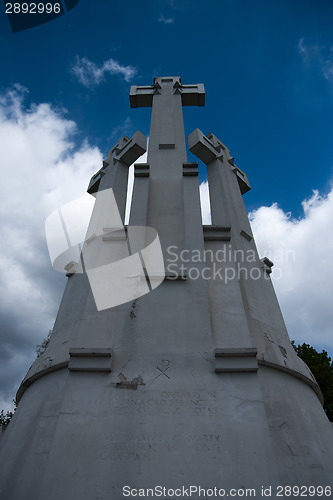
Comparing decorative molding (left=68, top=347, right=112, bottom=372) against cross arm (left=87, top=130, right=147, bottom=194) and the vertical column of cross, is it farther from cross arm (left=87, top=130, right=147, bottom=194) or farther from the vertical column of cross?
cross arm (left=87, top=130, right=147, bottom=194)

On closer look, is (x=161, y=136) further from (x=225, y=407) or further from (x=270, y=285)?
(x=225, y=407)

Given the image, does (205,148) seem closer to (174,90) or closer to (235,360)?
(174,90)

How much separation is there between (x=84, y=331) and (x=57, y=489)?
2.52 metres

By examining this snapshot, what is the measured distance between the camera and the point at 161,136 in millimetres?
10891

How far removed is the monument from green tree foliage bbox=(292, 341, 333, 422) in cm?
1266

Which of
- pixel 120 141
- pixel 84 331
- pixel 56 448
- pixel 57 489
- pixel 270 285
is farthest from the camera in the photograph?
pixel 120 141

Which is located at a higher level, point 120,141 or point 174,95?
point 174,95

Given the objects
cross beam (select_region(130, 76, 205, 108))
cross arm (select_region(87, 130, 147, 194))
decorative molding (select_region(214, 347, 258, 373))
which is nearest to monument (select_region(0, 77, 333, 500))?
decorative molding (select_region(214, 347, 258, 373))

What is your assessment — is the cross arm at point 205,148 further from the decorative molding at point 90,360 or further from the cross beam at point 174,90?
the decorative molding at point 90,360

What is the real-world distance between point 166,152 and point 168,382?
24.1 feet

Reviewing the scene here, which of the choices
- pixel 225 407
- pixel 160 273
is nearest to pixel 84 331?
pixel 160 273

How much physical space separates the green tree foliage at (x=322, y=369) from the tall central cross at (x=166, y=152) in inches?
594

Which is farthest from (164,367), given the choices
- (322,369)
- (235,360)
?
(322,369)

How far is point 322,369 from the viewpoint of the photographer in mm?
18281
